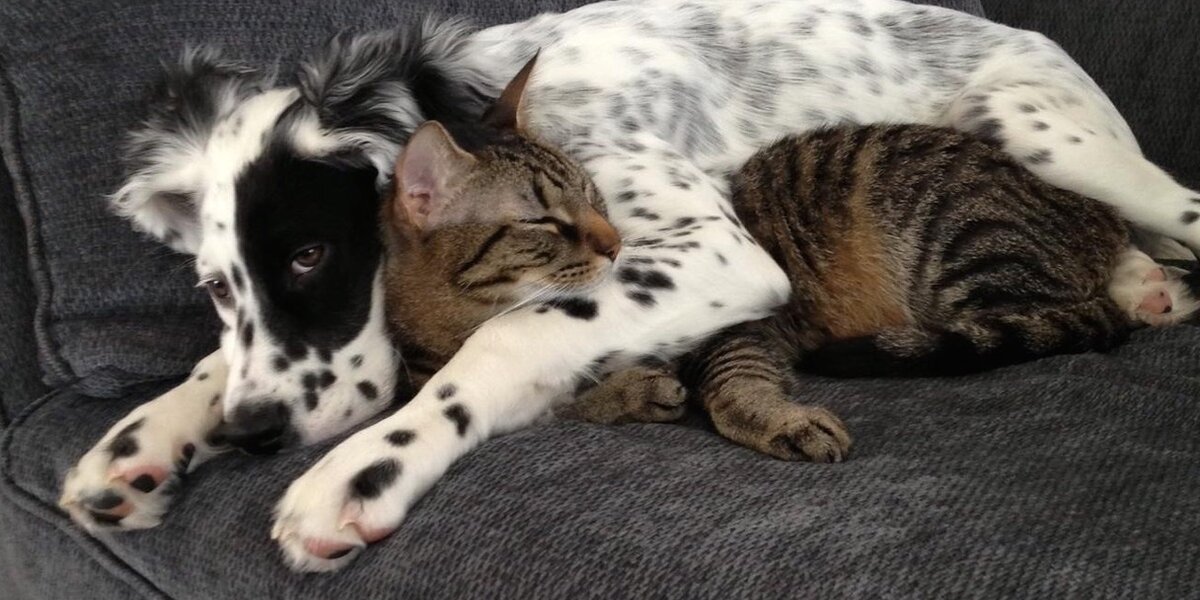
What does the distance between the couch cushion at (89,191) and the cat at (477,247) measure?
0.39 meters

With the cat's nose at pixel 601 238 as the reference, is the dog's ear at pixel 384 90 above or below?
above

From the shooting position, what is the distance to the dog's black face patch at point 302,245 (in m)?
1.25

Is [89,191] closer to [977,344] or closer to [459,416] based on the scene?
[459,416]

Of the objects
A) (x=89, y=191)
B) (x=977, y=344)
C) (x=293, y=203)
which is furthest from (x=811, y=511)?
(x=89, y=191)

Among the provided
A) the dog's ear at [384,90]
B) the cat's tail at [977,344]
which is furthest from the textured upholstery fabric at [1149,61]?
the dog's ear at [384,90]

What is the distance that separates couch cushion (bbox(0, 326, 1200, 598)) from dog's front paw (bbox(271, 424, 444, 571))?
20mm

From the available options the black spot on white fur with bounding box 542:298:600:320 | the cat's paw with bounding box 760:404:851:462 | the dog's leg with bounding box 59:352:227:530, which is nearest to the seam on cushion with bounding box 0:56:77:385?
the dog's leg with bounding box 59:352:227:530

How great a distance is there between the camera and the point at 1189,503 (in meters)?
0.93

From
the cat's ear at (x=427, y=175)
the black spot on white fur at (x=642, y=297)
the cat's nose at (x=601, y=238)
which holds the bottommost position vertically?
the black spot on white fur at (x=642, y=297)

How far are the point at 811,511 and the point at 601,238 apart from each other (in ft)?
1.69

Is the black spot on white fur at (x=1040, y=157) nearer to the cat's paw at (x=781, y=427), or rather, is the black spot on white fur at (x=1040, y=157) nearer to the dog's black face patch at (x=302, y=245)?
the cat's paw at (x=781, y=427)

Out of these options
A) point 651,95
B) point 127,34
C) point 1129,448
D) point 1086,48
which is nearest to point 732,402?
point 1129,448

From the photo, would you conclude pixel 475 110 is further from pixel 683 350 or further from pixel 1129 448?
pixel 1129 448

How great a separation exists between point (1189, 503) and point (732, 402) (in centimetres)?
51
